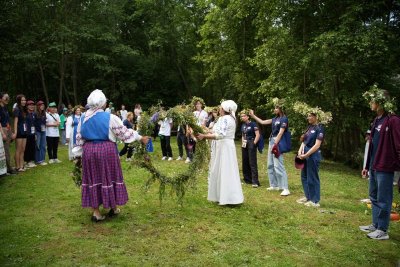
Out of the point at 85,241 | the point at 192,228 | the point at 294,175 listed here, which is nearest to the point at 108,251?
the point at 85,241

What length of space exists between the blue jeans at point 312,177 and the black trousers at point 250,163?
85.1 inches

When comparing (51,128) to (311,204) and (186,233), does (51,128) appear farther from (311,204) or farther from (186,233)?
(311,204)

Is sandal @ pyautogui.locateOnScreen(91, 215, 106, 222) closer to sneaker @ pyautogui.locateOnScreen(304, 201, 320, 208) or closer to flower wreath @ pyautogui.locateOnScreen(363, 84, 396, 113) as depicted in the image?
sneaker @ pyautogui.locateOnScreen(304, 201, 320, 208)

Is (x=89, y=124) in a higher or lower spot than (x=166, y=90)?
lower

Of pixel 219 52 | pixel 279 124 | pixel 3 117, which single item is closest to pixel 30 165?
pixel 3 117

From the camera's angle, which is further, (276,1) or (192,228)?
(276,1)

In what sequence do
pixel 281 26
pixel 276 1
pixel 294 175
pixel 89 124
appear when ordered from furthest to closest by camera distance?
pixel 281 26 → pixel 276 1 → pixel 294 175 → pixel 89 124

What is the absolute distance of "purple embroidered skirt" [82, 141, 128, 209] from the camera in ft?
21.4

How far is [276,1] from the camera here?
56.3 feet

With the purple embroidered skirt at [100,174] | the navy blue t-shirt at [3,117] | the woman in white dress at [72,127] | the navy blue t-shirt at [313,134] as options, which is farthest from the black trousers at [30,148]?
the navy blue t-shirt at [313,134]

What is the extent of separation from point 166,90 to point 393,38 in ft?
75.4

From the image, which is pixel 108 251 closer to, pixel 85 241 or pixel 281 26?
pixel 85 241

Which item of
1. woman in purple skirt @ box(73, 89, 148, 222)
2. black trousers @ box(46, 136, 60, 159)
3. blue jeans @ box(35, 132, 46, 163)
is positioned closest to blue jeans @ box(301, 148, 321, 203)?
woman in purple skirt @ box(73, 89, 148, 222)

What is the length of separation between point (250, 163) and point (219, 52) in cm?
1915
